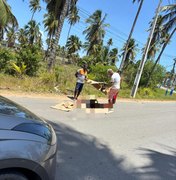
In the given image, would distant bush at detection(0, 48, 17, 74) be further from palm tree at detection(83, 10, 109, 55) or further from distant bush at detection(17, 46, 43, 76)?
palm tree at detection(83, 10, 109, 55)

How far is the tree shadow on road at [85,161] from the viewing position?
4.61m

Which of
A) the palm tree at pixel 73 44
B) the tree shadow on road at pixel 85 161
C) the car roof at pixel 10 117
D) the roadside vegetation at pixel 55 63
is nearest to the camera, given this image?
the car roof at pixel 10 117

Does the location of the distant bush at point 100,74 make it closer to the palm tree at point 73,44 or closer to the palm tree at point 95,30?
the palm tree at point 95,30

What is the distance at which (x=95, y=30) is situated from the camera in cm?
4816

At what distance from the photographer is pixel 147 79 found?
31.2 m

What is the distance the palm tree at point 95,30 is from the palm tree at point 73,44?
12.1m

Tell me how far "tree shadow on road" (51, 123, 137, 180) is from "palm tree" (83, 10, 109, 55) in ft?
137

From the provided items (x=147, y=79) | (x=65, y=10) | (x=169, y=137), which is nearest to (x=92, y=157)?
(x=169, y=137)

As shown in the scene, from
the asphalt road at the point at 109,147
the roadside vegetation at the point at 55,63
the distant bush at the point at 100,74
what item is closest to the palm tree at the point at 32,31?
the roadside vegetation at the point at 55,63

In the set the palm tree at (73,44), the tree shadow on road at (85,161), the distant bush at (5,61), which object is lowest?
the tree shadow on road at (85,161)

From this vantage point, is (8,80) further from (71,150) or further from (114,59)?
(114,59)

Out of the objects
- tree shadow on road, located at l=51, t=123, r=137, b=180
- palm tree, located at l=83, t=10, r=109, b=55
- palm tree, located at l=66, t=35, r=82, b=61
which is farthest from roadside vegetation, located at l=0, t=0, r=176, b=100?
palm tree, located at l=66, t=35, r=82, b=61

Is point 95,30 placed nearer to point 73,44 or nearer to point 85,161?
point 73,44

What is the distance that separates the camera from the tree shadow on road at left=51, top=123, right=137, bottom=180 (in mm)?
4613
